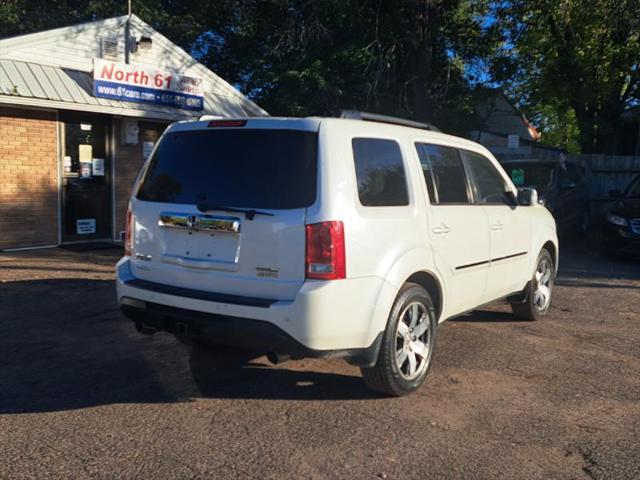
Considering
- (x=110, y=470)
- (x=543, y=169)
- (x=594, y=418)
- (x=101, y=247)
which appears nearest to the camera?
(x=110, y=470)

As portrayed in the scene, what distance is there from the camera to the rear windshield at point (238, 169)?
400cm

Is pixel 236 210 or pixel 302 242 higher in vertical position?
pixel 236 210

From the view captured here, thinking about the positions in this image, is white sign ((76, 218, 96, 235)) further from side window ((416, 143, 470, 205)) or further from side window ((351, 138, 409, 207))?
side window ((351, 138, 409, 207))

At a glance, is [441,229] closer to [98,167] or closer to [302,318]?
[302,318]

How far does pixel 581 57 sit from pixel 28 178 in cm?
1364

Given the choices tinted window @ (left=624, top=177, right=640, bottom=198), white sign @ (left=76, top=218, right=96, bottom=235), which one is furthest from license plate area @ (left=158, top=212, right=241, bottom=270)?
tinted window @ (left=624, top=177, right=640, bottom=198)

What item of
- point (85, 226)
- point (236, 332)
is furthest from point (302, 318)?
point (85, 226)

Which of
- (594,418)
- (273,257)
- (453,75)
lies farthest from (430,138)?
(453,75)

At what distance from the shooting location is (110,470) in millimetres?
3396

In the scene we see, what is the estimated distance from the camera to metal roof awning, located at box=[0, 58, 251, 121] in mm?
9867

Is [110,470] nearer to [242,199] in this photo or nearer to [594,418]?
[242,199]

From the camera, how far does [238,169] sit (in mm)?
4207

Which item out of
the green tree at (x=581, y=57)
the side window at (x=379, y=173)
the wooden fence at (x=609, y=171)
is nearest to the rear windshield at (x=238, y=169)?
the side window at (x=379, y=173)

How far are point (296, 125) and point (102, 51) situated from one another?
29.7ft
